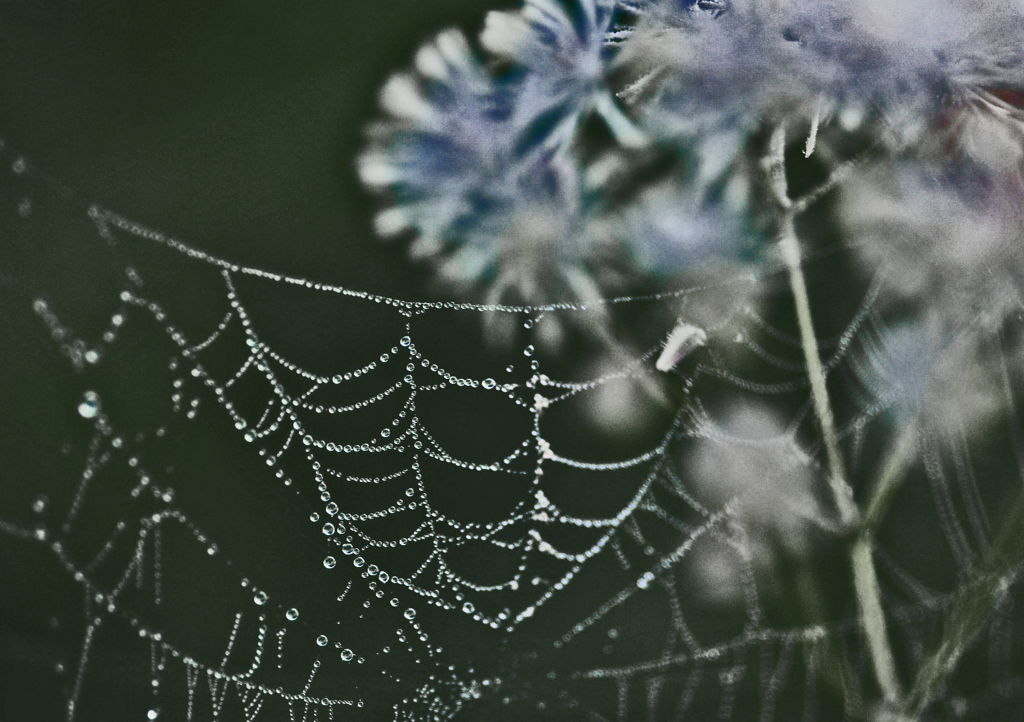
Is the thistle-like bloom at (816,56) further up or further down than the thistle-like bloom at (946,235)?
Answer: further down

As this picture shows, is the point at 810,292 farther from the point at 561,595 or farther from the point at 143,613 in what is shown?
the point at 143,613

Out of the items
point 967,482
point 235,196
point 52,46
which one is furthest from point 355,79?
point 967,482

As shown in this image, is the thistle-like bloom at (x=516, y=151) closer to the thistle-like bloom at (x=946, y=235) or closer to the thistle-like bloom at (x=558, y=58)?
the thistle-like bloom at (x=558, y=58)

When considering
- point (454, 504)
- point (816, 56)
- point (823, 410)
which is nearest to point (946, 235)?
point (823, 410)

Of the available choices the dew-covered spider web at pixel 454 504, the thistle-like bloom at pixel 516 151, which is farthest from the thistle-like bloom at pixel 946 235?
the thistle-like bloom at pixel 516 151

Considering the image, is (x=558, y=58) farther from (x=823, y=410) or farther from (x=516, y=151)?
(x=823, y=410)

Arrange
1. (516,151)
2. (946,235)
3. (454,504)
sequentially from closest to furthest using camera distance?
1. (516,151)
2. (946,235)
3. (454,504)

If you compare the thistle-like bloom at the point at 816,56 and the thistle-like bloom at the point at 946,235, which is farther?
the thistle-like bloom at the point at 946,235

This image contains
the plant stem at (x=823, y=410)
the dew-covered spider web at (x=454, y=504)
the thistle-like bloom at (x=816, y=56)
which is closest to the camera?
the thistle-like bloom at (x=816, y=56)

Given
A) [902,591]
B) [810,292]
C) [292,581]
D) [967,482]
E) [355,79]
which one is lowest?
[292,581]
